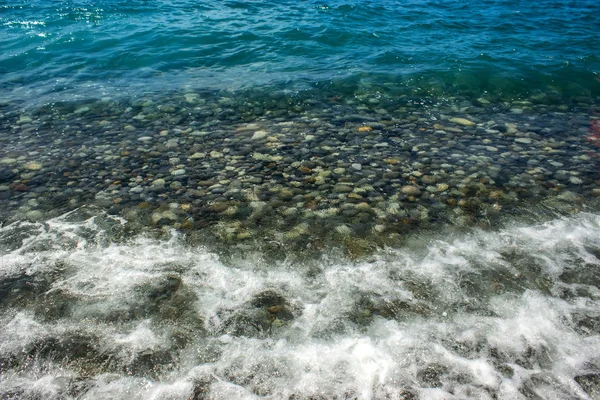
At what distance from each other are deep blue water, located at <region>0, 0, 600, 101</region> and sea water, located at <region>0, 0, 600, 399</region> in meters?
0.24

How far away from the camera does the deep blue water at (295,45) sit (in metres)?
12.2

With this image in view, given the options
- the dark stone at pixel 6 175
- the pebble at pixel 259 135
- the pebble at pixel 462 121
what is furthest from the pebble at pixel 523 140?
the dark stone at pixel 6 175

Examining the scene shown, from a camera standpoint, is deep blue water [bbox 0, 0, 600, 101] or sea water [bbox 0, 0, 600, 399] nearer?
sea water [bbox 0, 0, 600, 399]

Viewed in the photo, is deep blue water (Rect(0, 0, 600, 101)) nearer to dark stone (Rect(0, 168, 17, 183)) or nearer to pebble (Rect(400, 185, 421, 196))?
dark stone (Rect(0, 168, 17, 183))

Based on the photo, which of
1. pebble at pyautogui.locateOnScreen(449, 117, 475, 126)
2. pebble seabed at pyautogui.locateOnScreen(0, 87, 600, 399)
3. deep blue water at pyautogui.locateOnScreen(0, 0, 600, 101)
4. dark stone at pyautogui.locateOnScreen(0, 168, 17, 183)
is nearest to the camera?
pebble seabed at pyautogui.locateOnScreen(0, 87, 600, 399)

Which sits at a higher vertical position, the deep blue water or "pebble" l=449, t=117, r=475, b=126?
the deep blue water

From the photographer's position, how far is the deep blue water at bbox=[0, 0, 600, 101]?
1220 cm

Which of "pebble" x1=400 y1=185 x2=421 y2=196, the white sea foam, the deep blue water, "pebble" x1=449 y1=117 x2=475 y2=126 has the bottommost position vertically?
the white sea foam

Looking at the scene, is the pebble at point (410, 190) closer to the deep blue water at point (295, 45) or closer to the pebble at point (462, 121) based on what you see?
the pebble at point (462, 121)

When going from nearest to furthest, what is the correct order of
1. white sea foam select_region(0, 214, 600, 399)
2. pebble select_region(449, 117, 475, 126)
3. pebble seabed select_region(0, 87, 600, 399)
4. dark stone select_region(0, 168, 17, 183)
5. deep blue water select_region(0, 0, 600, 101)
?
white sea foam select_region(0, 214, 600, 399), pebble seabed select_region(0, 87, 600, 399), dark stone select_region(0, 168, 17, 183), pebble select_region(449, 117, 475, 126), deep blue water select_region(0, 0, 600, 101)

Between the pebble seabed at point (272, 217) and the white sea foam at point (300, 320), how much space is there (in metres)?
0.02

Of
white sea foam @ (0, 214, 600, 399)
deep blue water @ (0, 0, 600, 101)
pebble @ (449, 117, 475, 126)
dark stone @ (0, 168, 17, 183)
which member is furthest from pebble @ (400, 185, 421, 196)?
dark stone @ (0, 168, 17, 183)

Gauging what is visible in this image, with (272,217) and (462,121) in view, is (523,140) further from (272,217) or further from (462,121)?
(272,217)

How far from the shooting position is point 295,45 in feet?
50.1
